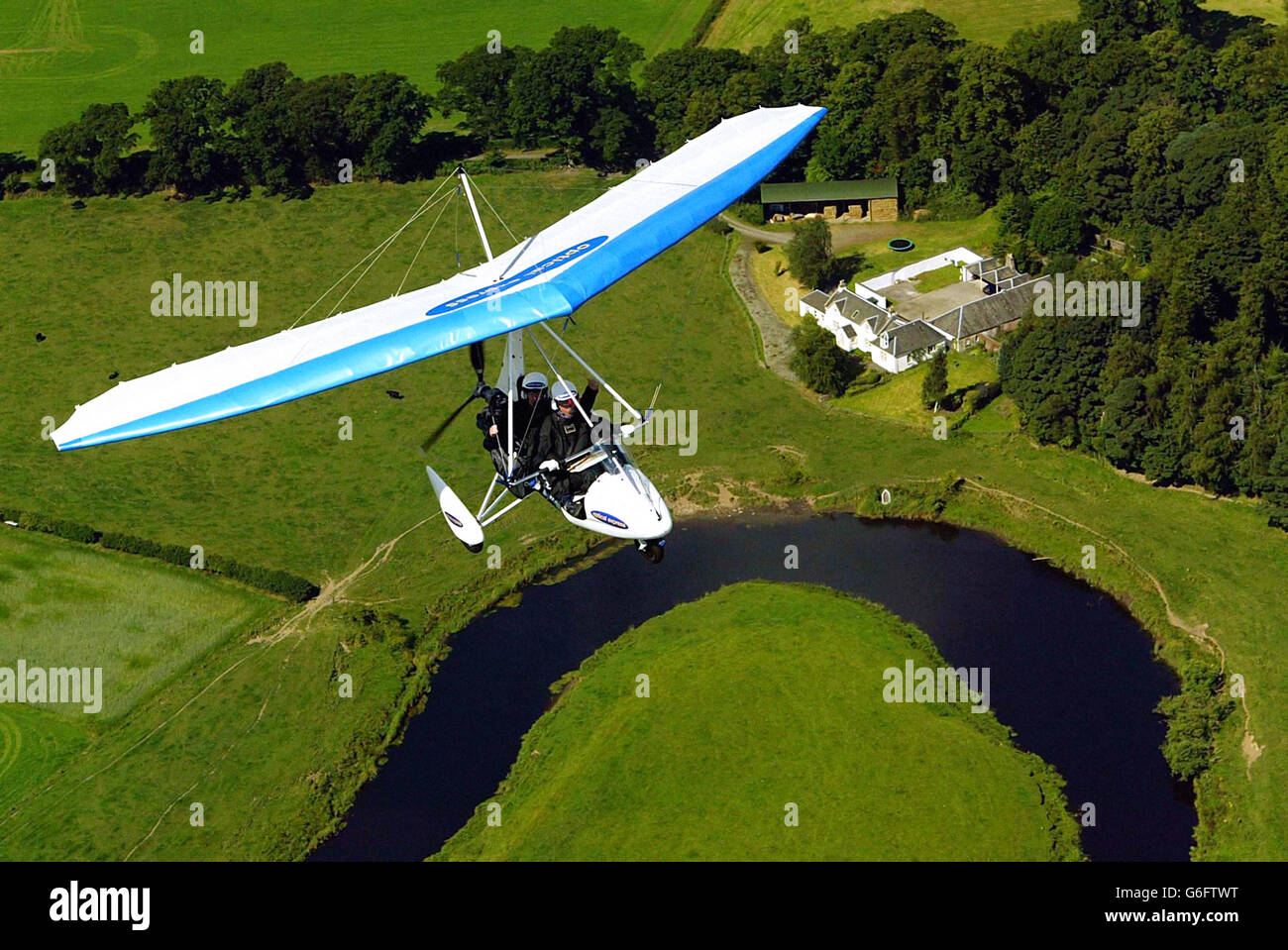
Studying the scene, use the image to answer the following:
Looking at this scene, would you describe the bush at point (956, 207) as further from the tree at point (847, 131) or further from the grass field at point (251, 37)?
the grass field at point (251, 37)

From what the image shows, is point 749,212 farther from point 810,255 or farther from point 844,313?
point 844,313

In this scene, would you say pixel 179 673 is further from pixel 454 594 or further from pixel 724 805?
pixel 724 805

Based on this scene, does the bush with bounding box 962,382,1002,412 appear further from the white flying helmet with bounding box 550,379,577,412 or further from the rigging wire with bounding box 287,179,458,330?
the white flying helmet with bounding box 550,379,577,412

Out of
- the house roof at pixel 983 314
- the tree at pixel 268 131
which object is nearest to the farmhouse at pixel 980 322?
the house roof at pixel 983 314

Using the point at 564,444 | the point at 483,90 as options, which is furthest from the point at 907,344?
the point at 483,90

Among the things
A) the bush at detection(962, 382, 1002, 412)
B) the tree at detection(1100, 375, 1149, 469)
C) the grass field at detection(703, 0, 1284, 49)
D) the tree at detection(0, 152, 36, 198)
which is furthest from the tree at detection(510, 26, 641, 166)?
the tree at detection(1100, 375, 1149, 469)

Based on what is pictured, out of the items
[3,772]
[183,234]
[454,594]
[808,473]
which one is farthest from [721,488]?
[183,234]
